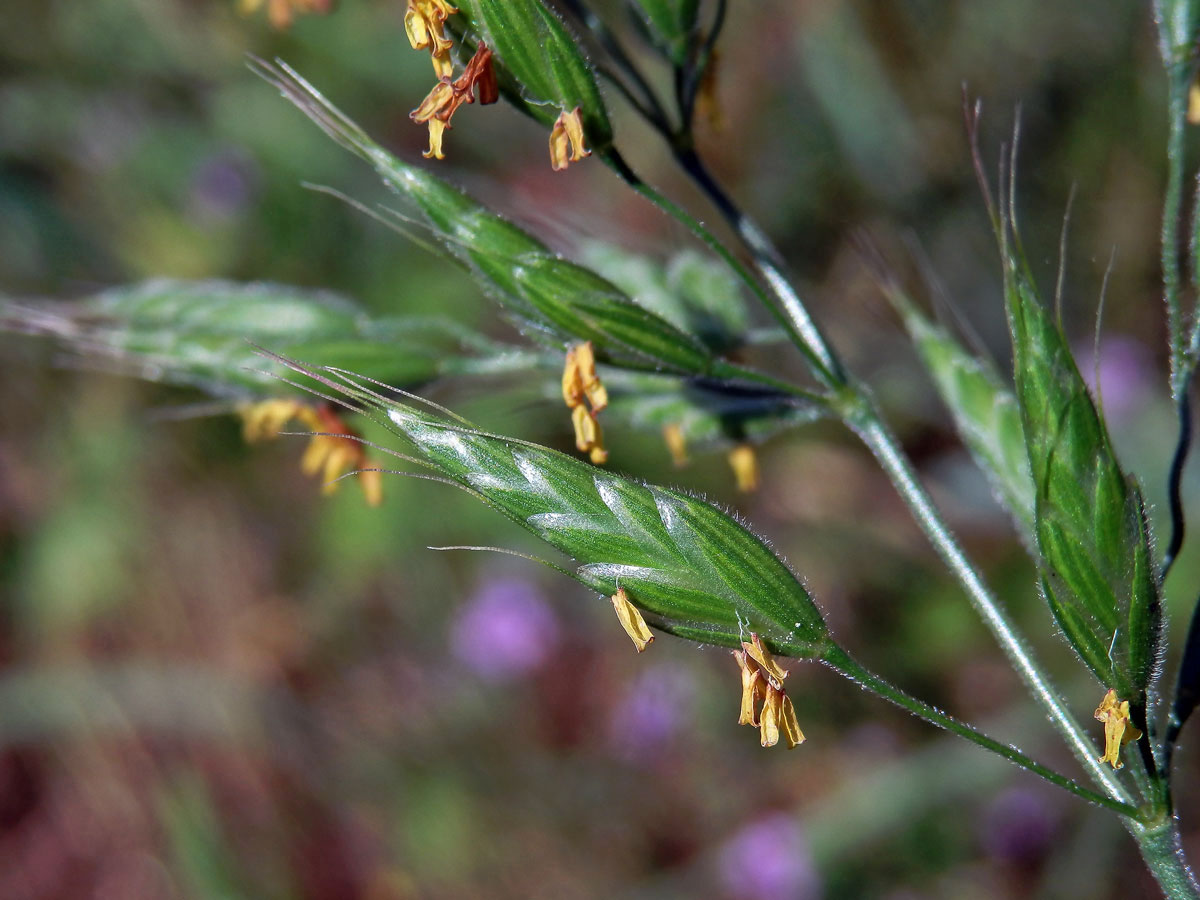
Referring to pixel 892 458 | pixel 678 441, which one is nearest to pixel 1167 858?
pixel 892 458

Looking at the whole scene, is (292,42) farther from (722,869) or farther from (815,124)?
(722,869)

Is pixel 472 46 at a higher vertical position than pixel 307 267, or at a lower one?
lower

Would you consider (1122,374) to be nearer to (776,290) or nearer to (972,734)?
(776,290)

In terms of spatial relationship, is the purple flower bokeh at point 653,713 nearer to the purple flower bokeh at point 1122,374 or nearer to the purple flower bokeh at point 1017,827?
the purple flower bokeh at point 1017,827

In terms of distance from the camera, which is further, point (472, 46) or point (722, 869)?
point (722, 869)

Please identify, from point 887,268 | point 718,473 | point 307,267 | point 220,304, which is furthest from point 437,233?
point 307,267

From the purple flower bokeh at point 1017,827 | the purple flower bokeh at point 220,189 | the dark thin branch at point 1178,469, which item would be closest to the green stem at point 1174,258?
the dark thin branch at point 1178,469

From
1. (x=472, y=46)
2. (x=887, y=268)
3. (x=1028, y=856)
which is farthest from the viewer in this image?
(x=1028, y=856)
